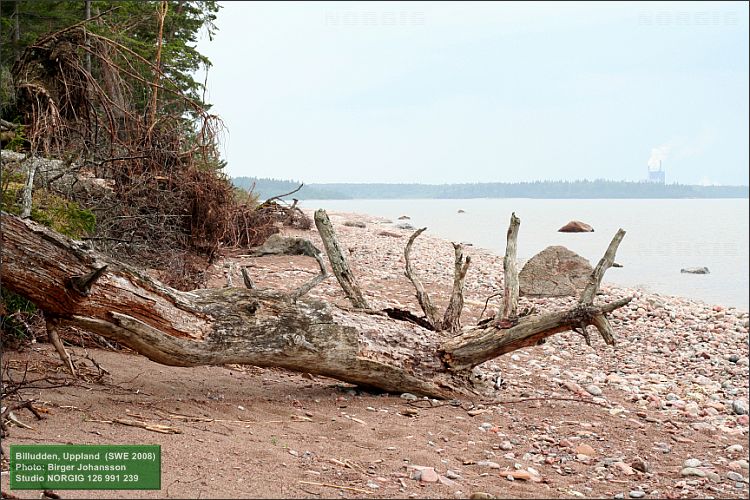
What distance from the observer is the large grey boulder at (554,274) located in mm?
10602

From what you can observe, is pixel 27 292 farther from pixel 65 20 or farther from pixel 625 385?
pixel 65 20

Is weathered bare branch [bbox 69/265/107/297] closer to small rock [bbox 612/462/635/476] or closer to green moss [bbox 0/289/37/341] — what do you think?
green moss [bbox 0/289/37/341]

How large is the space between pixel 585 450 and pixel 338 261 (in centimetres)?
260

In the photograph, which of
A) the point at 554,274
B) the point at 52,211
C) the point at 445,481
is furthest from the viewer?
the point at 554,274

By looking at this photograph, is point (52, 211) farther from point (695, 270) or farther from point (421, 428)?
point (695, 270)

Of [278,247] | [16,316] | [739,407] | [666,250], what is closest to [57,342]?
[16,316]

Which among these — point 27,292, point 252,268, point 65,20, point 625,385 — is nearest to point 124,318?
point 27,292

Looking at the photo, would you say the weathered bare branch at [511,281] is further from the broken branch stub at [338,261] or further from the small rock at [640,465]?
the small rock at [640,465]

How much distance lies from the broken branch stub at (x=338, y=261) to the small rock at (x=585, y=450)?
213 centimetres

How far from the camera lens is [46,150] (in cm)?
833

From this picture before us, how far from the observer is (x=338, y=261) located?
617 centimetres

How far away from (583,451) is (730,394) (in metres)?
2.59

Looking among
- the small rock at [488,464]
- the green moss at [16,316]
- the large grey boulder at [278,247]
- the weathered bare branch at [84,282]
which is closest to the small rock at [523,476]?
the small rock at [488,464]
